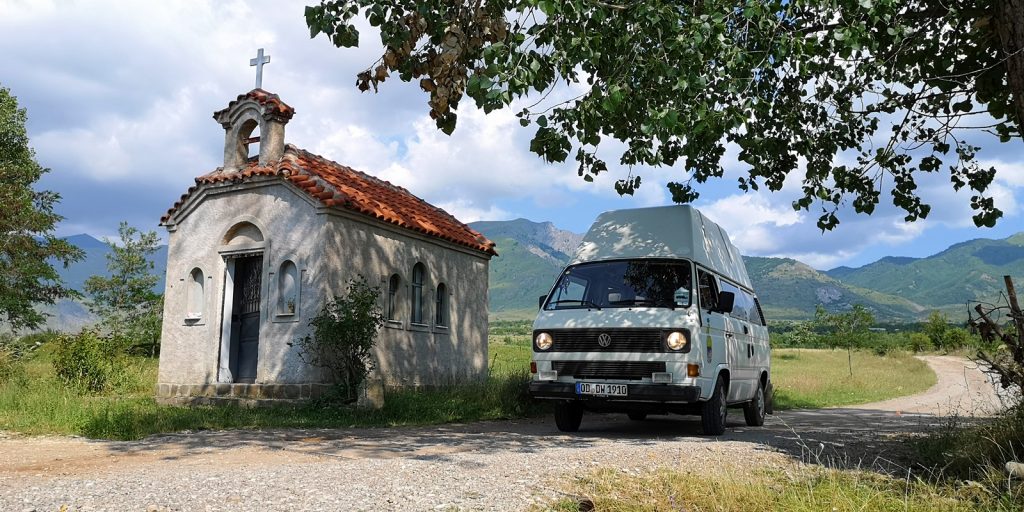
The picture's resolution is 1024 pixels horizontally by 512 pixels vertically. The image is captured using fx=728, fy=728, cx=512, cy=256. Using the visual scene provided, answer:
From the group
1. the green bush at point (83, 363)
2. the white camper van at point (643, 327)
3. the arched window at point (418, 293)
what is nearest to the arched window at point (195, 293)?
the green bush at point (83, 363)

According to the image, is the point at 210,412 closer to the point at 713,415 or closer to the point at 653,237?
the point at 653,237

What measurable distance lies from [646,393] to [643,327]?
0.81m

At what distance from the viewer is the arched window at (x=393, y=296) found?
14.5 metres

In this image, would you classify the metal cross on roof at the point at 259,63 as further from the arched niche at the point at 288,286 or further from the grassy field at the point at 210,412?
the grassy field at the point at 210,412

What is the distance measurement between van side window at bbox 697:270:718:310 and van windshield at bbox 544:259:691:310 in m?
0.23

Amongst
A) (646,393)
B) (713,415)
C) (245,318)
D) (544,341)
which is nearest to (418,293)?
(245,318)

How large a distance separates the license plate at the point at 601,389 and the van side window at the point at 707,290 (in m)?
1.55

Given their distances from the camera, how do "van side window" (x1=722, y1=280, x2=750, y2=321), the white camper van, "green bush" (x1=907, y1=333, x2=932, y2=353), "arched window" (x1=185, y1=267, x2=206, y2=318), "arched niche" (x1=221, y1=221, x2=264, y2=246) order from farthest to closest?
"green bush" (x1=907, y1=333, x2=932, y2=353), "arched window" (x1=185, y1=267, x2=206, y2=318), "arched niche" (x1=221, y1=221, x2=264, y2=246), "van side window" (x1=722, y1=280, x2=750, y2=321), the white camper van

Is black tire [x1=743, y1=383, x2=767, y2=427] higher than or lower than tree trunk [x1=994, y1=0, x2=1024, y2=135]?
lower

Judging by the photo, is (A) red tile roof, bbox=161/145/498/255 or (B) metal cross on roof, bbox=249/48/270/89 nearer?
(A) red tile roof, bbox=161/145/498/255

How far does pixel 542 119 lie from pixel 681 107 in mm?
1506

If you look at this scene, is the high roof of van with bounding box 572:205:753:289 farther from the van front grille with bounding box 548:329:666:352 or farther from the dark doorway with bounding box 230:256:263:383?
the dark doorway with bounding box 230:256:263:383

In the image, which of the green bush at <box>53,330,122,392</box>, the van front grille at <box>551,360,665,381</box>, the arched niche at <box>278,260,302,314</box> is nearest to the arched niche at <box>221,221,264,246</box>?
the arched niche at <box>278,260,302,314</box>

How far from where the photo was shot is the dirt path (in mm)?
4840
